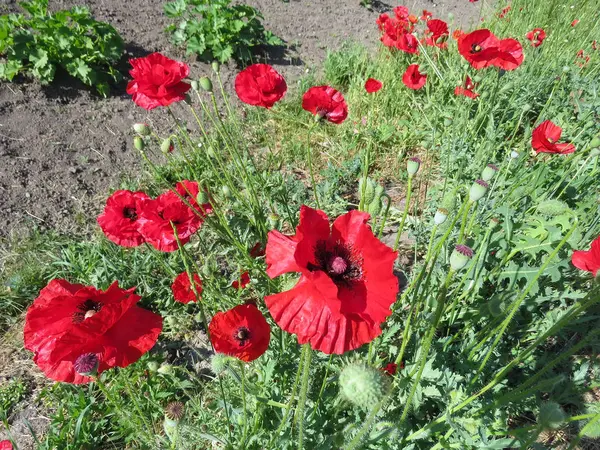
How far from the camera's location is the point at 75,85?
387cm

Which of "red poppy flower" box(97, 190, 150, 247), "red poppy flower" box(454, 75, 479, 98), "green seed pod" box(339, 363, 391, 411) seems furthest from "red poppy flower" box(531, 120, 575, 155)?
"red poppy flower" box(97, 190, 150, 247)

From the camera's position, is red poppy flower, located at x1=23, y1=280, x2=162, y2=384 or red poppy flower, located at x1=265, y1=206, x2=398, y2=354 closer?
red poppy flower, located at x1=265, y1=206, x2=398, y2=354

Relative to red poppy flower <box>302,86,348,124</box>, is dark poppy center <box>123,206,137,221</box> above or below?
below

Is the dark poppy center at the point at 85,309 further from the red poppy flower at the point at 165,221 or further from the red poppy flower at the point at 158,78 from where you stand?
the red poppy flower at the point at 158,78

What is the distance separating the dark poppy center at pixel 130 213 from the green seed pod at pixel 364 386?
121 cm

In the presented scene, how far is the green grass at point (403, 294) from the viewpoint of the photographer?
1.50 meters

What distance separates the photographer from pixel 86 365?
3.45 ft

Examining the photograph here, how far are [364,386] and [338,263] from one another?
1.09ft

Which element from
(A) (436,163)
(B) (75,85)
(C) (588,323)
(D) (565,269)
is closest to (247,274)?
(D) (565,269)

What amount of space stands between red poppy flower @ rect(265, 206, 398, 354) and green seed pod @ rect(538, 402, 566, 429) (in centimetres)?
43

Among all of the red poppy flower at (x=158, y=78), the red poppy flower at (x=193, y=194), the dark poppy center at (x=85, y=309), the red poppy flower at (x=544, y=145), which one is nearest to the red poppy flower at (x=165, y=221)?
the red poppy flower at (x=193, y=194)

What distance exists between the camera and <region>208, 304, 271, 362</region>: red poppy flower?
123cm

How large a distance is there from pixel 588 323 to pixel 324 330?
74.1 inches

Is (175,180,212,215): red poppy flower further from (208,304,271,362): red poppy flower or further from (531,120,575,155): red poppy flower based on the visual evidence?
(531,120,575,155): red poppy flower
